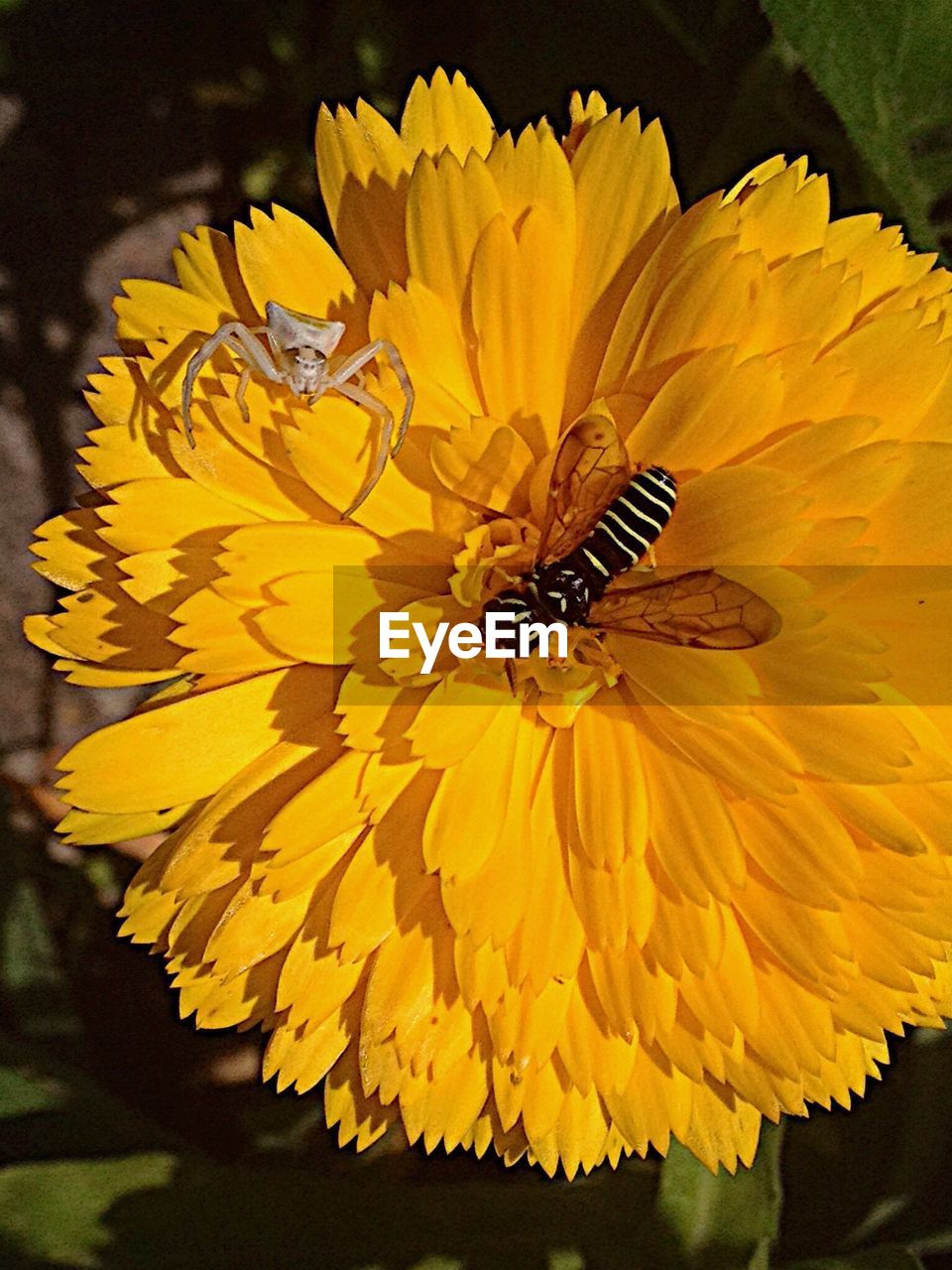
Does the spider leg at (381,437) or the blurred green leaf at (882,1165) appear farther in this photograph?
the blurred green leaf at (882,1165)

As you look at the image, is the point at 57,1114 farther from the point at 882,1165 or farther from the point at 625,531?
the point at 625,531

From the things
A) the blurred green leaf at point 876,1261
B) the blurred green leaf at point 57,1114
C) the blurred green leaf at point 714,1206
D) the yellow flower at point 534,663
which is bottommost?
the blurred green leaf at point 57,1114

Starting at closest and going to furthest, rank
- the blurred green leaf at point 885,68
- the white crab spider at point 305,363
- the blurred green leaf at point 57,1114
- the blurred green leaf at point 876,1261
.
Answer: the white crab spider at point 305,363 → the blurred green leaf at point 885,68 → the blurred green leaf at point 876,1261 → the blurred green leaf at point 57,1114

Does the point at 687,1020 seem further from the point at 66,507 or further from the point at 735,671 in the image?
the point at 66,507

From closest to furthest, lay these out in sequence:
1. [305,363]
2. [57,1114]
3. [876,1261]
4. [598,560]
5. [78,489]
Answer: [305,363], [598,560], [876,1261], [57,1114], [78,489]

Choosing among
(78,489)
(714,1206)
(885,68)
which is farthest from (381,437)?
(78,489)

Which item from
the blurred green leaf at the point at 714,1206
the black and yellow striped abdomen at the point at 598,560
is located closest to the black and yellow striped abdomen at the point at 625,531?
the black and yellow striped abdomen at the point at 598,560

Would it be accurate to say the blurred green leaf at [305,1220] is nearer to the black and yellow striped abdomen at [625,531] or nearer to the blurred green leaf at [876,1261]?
the blurred green leaf at [876,1261]
